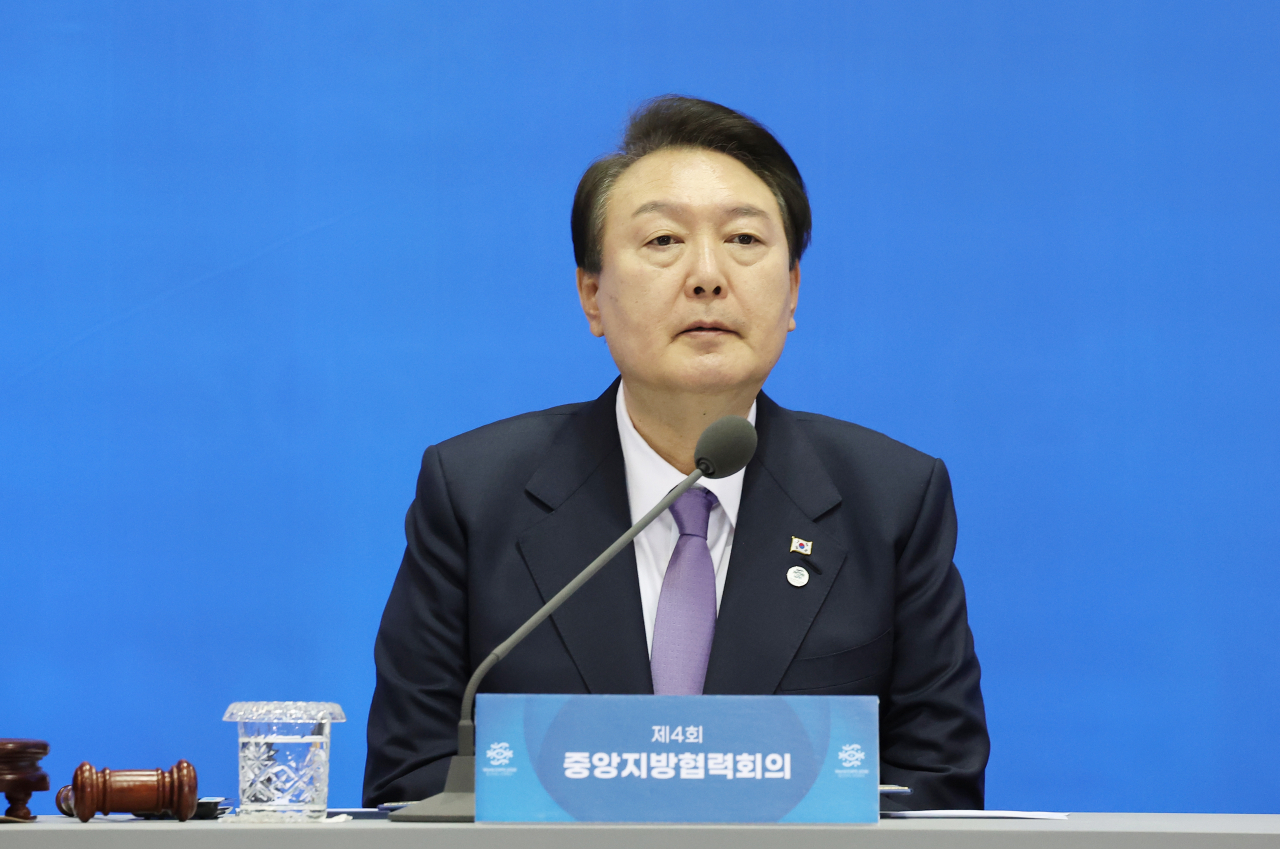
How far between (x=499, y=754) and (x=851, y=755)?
0.98 ft

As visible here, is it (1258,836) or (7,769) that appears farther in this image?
(7,769)

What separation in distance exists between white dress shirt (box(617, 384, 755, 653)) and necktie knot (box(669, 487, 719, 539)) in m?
0.01

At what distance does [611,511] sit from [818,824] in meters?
1.08

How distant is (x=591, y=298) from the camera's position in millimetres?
2342

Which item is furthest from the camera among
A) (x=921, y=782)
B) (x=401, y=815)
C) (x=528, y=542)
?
(x=528, y=542)

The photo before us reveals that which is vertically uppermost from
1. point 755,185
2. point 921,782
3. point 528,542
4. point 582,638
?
point 755,185

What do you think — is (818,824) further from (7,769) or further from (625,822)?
(7,769)

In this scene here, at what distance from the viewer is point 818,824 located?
3.57ft

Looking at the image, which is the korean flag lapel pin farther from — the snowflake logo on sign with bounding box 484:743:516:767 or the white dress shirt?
the snowflake logo on sign with bounding box 484:743:516:767

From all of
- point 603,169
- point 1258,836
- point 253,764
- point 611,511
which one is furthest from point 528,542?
point 1258,836

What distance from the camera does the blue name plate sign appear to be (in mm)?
1084

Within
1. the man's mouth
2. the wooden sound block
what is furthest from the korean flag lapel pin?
the wooden sound block

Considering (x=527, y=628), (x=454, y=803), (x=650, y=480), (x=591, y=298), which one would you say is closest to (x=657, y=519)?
(x=650, y=480)

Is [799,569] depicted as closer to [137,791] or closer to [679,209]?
[679,209]
